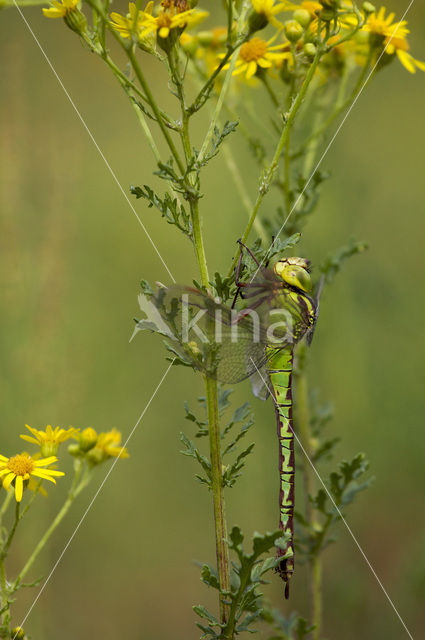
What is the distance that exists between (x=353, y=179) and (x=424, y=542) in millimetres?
2090

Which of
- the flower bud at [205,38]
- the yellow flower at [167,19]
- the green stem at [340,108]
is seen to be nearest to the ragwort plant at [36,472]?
the yellow flower at [167,19]

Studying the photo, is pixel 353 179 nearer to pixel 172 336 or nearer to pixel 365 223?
pixel 365 223

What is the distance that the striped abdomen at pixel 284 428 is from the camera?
220 cm

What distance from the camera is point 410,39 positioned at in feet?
10.8

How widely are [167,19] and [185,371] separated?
8.26 ft

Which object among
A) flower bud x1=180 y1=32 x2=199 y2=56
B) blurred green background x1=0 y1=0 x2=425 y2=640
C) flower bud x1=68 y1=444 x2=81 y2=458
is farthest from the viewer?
blurred green background x1=0 y1=0 x2=425 y2=640

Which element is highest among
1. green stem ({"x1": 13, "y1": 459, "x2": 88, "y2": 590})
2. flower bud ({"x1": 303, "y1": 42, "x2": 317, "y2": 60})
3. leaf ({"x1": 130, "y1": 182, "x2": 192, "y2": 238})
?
flower bud ({"x1": 303, "y1": 42, "x2": 317, "y2": 60})

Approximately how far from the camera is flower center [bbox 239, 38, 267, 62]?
253 centimetres

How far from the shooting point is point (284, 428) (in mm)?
2301

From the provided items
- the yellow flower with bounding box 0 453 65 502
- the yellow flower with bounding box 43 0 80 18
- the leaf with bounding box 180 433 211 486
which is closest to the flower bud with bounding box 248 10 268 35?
the yellow flower with bounding box 43 0 80 18

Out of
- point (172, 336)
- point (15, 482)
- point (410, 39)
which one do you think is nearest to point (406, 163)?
point (410, 39)

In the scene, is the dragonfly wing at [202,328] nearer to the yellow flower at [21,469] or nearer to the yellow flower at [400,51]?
the yellow flower at [21,469]

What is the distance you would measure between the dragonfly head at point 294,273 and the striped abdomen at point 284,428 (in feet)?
0.80

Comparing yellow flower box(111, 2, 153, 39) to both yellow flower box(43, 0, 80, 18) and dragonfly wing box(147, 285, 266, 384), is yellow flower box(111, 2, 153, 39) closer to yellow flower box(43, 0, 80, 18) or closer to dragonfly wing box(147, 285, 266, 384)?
yellow flower box(43, 0, 80, 18)
